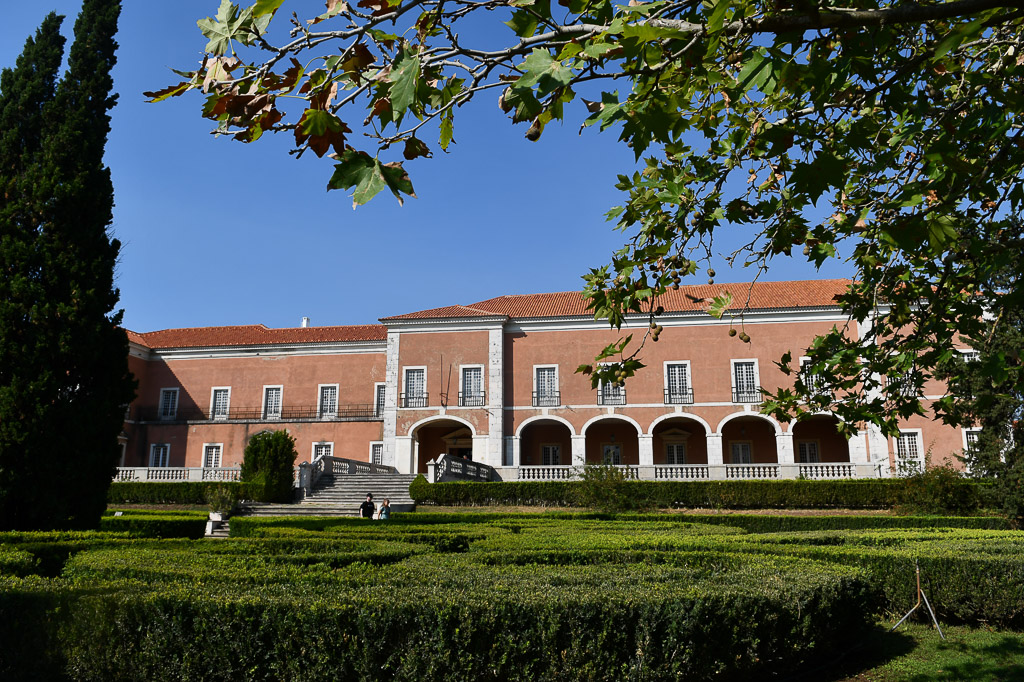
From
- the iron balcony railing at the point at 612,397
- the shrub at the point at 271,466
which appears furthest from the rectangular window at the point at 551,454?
the shrub at the point at 271,466

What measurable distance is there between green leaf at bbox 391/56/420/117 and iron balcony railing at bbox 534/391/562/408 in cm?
3126

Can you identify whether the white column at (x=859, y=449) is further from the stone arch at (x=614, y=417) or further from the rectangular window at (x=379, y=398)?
the rectangular window at (x=379, y=398)

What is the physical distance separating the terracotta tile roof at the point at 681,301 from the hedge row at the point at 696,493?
423 inches

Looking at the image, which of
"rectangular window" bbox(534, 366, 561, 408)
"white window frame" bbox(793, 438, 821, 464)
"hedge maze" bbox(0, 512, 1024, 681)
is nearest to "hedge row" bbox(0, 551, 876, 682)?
"hedge maze" bbox(0, 512, 1024, 681)

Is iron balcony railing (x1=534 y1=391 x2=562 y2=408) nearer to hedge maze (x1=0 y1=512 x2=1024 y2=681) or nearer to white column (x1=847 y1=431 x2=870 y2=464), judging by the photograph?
white column (x1=847 y1=431 x2=870 y2=464)

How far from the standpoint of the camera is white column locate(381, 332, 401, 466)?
33.5 m

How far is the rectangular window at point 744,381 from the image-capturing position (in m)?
32.0

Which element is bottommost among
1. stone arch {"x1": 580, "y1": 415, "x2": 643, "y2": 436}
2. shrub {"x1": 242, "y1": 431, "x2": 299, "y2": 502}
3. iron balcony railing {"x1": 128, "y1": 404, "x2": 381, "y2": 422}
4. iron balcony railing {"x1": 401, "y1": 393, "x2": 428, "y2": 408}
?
shrub {"x1": 242, "y1": 431, "x2": 299, "y2": 502}

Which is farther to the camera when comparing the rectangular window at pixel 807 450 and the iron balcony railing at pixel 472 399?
Answer: the iron balcony railing at pixel 472 399

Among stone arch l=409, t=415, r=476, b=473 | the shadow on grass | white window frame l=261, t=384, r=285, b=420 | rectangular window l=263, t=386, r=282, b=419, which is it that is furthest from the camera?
rectangular window l=263, t=386, r=282, b=419

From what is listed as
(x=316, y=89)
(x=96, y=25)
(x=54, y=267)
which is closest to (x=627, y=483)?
(x=54, y=267)

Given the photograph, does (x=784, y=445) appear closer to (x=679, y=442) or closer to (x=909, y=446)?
(x=909, y=446)

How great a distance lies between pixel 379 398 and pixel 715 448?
16.6 meters

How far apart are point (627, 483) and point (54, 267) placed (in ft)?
56.1
